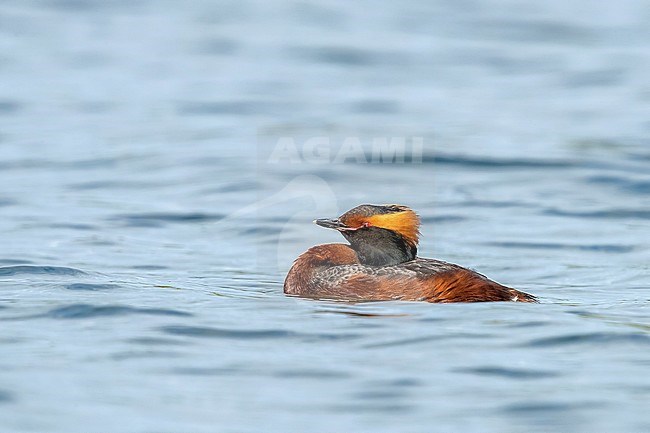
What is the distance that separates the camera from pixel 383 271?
11.0 metres

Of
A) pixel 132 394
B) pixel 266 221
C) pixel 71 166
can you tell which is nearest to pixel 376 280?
pixel 132 394

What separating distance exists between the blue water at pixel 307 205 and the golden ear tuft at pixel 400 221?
0.79 metres

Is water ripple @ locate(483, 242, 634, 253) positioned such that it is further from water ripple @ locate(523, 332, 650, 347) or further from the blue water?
water ripple @ locate(523, 332, 650, 347)

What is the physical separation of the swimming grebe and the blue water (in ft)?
0.75

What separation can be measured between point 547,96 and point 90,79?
26.0ft

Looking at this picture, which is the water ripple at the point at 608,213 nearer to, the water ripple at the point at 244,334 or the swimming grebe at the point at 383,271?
the swimming grebe at the point at 383,271

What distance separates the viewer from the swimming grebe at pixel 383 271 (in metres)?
10.8

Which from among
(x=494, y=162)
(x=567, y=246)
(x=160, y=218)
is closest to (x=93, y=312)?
(x=160, y=218)

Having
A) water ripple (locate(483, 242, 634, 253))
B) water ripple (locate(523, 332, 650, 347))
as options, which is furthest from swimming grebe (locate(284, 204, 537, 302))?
water ripple (locate(483, 242, 634, 253))

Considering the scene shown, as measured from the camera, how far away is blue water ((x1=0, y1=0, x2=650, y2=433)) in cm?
842

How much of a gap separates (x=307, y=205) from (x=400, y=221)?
6.48 m

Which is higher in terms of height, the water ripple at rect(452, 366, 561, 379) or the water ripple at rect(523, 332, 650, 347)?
the water ripple at rect(523, 332, 650, 347)

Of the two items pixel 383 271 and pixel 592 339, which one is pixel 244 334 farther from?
pixel 592 339

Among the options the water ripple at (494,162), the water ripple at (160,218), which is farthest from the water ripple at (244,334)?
the water ripple at (494,162)
